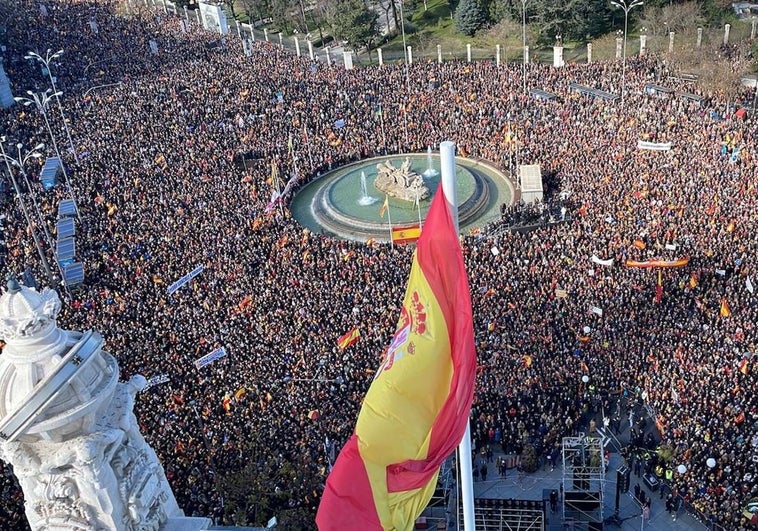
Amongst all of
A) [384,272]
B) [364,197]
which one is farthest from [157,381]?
[364,197]

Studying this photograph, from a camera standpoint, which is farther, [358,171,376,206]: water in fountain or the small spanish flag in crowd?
[358,171,376,206]: water in fountain

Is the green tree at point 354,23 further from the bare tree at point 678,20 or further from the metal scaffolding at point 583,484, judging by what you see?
the metal scaffolding at point 583,484

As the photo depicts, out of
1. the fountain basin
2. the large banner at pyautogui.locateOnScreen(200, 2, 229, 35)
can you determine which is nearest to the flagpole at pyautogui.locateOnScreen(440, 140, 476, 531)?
the fountain basin

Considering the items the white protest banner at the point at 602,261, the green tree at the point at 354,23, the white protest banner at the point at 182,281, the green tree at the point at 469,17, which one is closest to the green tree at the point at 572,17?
the green tree at the point at 469,17

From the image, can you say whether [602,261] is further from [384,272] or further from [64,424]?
[64,424]

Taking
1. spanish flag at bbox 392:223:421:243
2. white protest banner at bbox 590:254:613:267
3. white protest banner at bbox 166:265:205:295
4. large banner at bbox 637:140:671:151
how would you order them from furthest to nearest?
large banner at bbox 637:140:671:151 → spanish flag at bbox 392:223:421:243 → white protest banner at bbox 166:265:205:295 → white protest banner at bbox 590:254:613:267

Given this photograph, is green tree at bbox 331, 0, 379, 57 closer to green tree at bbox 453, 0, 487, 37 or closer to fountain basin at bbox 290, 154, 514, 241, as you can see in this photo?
green tree at bbox 453, 0, 487, 37

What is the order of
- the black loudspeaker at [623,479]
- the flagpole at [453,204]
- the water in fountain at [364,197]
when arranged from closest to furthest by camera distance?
the flagpole at [453,204] < the black loudspeaker at [623,479] < the water in fountain at [364,197]
